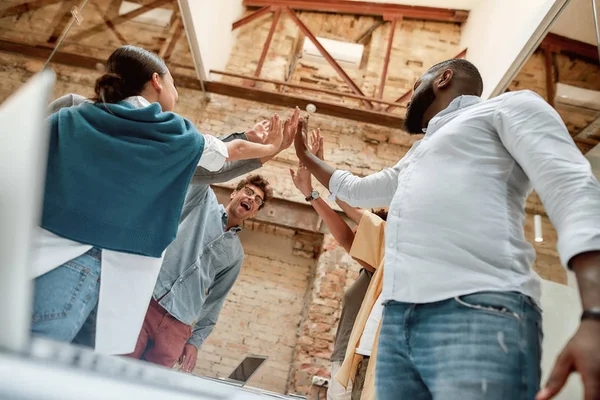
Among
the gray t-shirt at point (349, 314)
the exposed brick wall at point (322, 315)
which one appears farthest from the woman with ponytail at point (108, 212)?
the exposed brick wall at point (322, 315)

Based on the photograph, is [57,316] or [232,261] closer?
[57,316]

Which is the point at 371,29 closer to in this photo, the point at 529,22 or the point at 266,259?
the point at 529,22

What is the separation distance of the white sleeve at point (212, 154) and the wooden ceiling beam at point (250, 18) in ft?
16.6

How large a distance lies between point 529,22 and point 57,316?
13.8 feet

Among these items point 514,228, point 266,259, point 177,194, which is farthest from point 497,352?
point 266,259

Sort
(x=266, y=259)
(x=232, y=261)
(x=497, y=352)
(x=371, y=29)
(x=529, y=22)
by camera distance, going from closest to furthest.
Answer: (x=497, y=352) → (x=232, y=261) → (x=529, y=22) → (x=266, y=259) → (x=371, y=29)

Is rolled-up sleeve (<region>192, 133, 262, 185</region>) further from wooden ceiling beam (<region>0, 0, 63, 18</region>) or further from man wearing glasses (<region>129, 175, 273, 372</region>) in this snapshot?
wooden ceiling beam (<region>0, 0, 63, 18</region>)

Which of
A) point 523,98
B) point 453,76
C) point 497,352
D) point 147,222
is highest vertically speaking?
point 453,76

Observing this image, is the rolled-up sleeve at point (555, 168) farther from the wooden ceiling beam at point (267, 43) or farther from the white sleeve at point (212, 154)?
the wooden ceiling beam at point (267, 43)

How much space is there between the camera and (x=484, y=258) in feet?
2.62

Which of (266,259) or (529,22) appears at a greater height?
(529,22)

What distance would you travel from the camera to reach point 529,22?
11.6 feet

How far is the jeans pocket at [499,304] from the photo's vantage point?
735 mm

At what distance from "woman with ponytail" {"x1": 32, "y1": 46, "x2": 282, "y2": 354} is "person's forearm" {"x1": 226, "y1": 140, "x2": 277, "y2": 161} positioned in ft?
1.14
